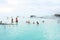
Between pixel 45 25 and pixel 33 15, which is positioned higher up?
pixel 33 15

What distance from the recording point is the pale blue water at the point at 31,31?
1656mm

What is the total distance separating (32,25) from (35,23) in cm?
6

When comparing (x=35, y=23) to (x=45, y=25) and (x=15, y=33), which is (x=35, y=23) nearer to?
(x=45, y=25)

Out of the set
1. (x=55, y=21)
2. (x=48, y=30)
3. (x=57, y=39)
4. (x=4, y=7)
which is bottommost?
(x=57, y=39)

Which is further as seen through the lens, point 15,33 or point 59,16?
point 59,16

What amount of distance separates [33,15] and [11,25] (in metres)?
0.34

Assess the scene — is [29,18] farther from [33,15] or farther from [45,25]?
[45,25]

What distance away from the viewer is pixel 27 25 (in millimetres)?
1715

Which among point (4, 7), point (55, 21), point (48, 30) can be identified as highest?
point (4, 7)

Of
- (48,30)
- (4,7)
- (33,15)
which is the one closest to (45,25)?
(48,30)

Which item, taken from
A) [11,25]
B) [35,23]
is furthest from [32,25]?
[11,25]

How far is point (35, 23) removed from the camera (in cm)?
175

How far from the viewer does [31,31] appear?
1695mm

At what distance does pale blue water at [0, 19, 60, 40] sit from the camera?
1.66 m
